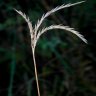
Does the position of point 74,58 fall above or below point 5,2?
below

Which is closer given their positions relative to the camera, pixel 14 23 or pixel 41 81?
pixel 41 81

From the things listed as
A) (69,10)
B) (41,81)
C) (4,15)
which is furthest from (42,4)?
(41,81)

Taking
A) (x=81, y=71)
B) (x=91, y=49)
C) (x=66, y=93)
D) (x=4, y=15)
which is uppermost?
(x=4, y=15)

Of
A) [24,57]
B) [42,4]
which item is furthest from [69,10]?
[24,57]

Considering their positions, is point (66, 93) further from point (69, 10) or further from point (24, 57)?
point (69, 10)

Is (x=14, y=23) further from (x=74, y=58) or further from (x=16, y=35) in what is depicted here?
(x=74, y=58)

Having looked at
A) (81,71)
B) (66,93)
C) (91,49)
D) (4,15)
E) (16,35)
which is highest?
(4,15)
